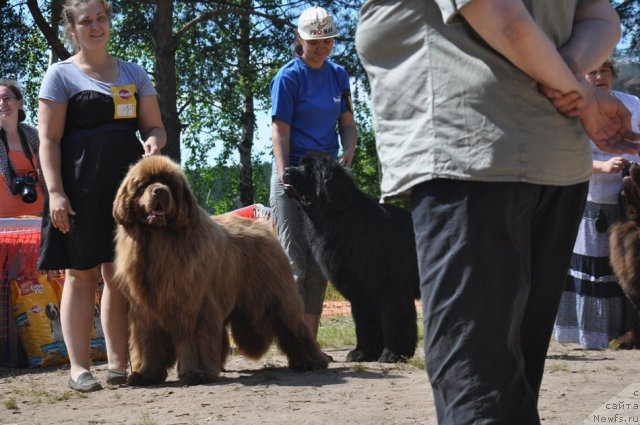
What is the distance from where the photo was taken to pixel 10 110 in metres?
7.15

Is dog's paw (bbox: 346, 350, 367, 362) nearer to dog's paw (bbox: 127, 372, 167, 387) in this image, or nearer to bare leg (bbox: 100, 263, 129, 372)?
dog's paw (bbox: 127, 372, 167, 387)

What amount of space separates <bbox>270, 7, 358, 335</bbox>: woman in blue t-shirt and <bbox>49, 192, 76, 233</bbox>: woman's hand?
1546 mm

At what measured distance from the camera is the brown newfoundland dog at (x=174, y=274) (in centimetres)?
511

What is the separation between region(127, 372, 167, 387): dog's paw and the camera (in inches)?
210

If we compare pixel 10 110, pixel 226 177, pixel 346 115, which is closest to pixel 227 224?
pixel 346 115

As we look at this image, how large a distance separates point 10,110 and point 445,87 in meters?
5.70

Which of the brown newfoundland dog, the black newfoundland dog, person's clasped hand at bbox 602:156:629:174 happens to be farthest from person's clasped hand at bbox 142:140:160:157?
person's clasped hand at bbox 602:156:629:174

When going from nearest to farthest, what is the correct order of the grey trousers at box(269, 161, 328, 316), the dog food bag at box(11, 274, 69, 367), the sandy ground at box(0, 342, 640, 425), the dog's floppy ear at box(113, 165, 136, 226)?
the sandy ground at box(0, 342, 640, 425) → the dog's floppy ear at box(113, 165, 136, 226) → the grey trousers at box(269, 161, 328, 316) → the dog food bag at box(11, 274, 69, 367)

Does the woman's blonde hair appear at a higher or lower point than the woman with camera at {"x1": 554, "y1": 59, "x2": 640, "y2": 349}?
higher

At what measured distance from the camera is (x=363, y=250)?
611cm

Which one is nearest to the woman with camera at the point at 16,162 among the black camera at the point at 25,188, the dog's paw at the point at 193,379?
the black camera at the point at 25,188

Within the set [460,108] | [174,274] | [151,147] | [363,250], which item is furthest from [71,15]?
[460,108]

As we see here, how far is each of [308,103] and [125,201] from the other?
1706mm

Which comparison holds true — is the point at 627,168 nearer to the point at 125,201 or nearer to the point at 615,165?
the point at 615,165
